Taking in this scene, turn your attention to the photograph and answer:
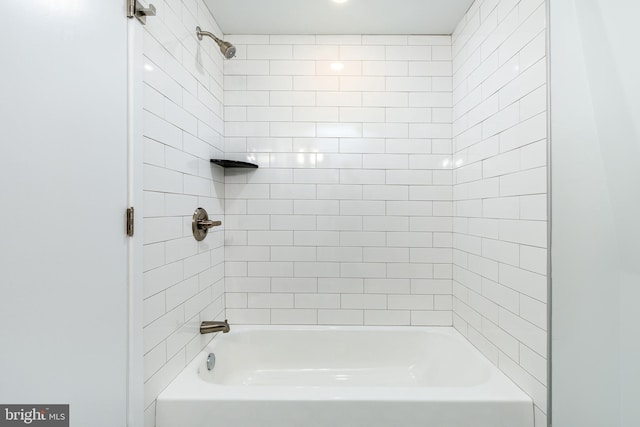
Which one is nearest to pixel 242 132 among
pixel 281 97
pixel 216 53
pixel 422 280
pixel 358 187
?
pixel 281 97

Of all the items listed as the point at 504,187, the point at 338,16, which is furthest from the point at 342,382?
the point at 338,16

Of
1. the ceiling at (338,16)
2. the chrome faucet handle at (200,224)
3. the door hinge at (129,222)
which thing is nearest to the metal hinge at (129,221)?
the door hinge at (129,222)

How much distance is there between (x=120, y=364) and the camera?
1.00 m

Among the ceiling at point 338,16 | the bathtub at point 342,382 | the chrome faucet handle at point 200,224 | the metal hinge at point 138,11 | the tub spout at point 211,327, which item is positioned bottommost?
the bathtub at point 342,382

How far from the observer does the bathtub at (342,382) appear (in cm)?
119

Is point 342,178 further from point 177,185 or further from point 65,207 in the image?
point 65,207

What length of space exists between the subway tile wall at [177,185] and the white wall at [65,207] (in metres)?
0.15

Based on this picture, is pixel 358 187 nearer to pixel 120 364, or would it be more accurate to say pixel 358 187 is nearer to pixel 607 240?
pixel 607 240

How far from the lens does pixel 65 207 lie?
793mm

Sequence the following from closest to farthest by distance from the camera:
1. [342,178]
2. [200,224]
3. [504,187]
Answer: [504,187]
[200,224]
[342,178]

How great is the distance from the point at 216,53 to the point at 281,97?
463 mm

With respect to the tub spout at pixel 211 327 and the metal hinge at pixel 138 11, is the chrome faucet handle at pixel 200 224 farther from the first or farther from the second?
the metal hinge at pixel 138 11

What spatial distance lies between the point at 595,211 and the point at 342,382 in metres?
1.59

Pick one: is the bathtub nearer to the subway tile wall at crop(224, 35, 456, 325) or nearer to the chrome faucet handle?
the subway tile wall at crop(224, 35, 456, 325)
